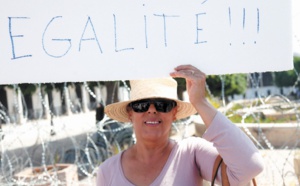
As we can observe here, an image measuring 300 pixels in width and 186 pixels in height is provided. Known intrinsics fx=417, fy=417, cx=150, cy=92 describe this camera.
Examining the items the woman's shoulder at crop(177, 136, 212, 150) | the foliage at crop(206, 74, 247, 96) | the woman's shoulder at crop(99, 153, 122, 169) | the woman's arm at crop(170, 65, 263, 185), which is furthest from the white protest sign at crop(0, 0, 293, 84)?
the foliage at crop(206, 74, 247, 96)

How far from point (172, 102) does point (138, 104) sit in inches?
6.0

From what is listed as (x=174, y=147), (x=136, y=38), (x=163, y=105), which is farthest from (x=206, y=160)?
(x=136, y=38)

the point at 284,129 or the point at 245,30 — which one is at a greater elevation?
the point at 245,30

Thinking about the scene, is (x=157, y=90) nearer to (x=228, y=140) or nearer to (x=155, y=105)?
(x=155, y=105)

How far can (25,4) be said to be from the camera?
1.57 metres

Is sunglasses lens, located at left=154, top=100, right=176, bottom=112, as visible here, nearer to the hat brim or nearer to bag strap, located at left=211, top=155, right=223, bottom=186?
the hat brim

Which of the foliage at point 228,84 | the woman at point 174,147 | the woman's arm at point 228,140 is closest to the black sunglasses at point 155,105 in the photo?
the woman at point 174,147

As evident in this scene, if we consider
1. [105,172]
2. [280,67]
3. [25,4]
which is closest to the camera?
[25,4]

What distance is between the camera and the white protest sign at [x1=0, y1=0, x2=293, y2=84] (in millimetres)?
1574

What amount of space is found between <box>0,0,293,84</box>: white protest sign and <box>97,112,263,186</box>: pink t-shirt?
26 centimetres

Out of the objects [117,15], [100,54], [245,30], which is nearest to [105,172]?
[100,54]

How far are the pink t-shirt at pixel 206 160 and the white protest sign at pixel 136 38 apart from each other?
26 cm

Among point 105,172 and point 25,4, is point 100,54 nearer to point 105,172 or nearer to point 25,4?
point 25,4

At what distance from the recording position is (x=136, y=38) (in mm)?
1643
